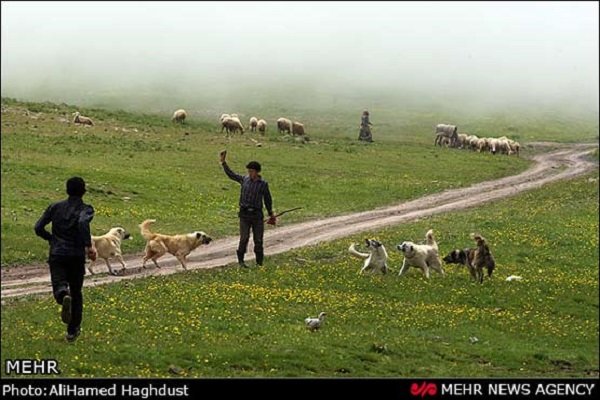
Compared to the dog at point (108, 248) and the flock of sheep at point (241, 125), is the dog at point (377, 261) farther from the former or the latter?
the flock of sheep at point (241, 125)

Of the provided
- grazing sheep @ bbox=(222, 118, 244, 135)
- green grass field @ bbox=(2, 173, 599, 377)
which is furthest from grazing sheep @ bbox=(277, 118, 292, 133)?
green grass field @ bbox=(2, 173, 599, 377)

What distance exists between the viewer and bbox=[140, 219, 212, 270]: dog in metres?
29.7

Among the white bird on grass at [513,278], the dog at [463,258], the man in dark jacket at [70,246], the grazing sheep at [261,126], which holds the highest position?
the grazing sheep at [261,126]

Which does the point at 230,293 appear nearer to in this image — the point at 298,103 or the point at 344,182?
the point at 344,182

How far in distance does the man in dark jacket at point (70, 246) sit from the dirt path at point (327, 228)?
647 cm

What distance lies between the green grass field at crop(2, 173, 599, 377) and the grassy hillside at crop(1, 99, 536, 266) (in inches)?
300

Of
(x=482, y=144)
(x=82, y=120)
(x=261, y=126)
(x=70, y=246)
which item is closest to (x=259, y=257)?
(x=70, y=246)

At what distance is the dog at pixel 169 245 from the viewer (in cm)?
2969

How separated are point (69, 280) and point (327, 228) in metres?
22.6

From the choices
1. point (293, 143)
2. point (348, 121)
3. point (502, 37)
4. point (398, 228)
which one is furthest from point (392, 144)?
point (502, 37)

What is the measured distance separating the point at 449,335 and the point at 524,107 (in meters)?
107

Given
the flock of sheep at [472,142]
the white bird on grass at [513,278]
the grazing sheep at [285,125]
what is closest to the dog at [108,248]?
the white bird on grass at [513,278]

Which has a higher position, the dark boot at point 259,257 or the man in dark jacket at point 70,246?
the man in dark jacket at point 70,246
